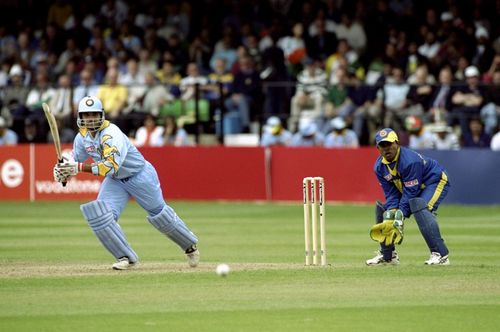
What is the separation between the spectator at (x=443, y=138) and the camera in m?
25.4

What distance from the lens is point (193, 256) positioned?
15.1 m

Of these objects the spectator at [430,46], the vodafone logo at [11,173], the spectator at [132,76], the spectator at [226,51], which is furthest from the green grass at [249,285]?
the spectator at [226,51]

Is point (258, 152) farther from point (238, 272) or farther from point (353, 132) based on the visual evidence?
point (238, 272)

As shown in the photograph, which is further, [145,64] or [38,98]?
[145,64]

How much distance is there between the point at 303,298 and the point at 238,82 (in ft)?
51.3

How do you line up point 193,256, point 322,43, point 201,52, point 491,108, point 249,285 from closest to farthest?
1. point 249,285
2. point 193,256
3. point 491,108
4. point 322,43
5. point 201,52

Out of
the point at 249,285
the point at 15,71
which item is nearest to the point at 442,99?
the point at 15,71

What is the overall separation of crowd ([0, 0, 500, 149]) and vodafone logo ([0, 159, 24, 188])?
2.35 ft

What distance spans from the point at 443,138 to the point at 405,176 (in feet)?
36.3

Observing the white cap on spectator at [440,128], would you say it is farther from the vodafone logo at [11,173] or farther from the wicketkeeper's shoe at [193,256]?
the wicketkeeper's shoe at [193,256]

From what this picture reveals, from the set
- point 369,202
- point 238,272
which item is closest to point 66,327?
point 238,272

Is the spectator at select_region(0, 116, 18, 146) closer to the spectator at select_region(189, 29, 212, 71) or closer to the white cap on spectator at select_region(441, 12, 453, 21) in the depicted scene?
the spectator at select_region(189, 29, 212, 71)

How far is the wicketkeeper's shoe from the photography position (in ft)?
49.3

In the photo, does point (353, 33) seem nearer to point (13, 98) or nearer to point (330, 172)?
point (330, 172)
